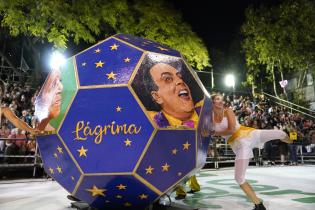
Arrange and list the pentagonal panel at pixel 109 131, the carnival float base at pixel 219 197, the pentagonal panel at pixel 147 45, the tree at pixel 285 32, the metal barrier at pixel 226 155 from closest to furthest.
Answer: the pentagonal panel at pixel 109 131 → the pentagonal panel at pixel 147 45 → the carnival float base at pixel 219 197 → the metal barrier at pixel 226 155 → the tree at pixel 285 32

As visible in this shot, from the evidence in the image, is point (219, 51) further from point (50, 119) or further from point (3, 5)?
point (50, 119)

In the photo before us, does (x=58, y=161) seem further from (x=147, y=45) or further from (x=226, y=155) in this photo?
(x=226, y=155)

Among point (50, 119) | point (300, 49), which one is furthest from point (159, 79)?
point (300, 49)

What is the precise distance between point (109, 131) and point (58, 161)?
832 millimetres

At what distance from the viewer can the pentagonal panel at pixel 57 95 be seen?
12.5 feet

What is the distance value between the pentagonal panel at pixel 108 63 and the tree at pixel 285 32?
71.1 ft

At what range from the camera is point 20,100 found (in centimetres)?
1378

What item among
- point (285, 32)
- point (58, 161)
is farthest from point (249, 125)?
point (285, 32)

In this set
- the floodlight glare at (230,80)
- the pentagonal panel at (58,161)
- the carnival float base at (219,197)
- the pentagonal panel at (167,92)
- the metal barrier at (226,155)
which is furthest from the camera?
the floodlight glare at (230,80)

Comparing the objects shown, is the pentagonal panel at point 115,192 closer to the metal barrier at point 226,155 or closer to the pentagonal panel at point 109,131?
the pentagonal panel at point 109,131

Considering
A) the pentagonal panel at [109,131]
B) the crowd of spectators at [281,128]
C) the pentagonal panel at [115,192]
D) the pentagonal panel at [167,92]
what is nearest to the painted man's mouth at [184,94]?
the pentagonal panel at [167,92]

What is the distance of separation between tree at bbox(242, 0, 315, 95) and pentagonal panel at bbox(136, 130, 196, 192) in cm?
2169

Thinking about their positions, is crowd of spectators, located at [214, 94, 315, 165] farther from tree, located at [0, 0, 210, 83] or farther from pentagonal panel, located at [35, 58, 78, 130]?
pentagonal panel, located at [35, 58, 78, 130]

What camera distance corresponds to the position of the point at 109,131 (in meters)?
3.55
